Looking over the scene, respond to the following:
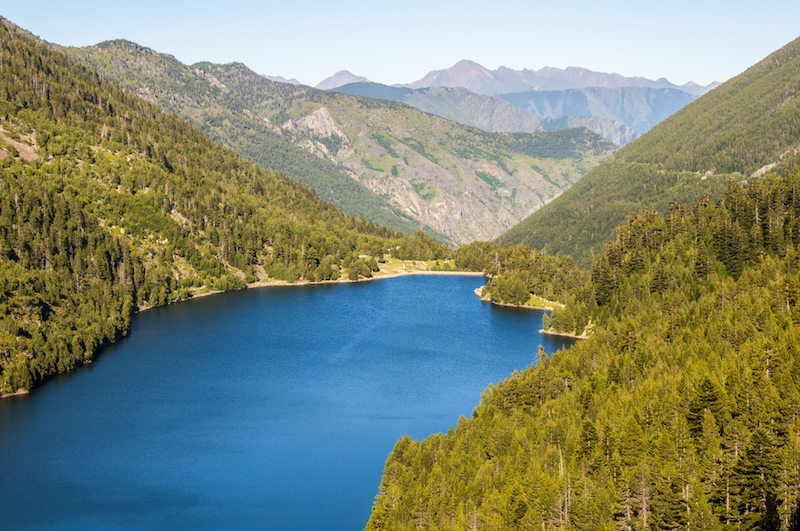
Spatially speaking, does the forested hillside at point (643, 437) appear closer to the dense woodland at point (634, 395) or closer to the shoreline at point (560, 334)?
the dense woodland at point (634, 395)

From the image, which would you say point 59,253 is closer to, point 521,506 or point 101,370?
point 101,370

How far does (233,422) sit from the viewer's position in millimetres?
125812

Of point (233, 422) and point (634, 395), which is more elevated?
point (634, 395)

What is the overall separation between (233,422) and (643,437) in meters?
70.2

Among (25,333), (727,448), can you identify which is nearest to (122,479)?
(25,333)

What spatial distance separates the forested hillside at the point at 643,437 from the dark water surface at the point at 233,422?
15269 mm

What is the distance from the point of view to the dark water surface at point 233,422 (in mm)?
95688

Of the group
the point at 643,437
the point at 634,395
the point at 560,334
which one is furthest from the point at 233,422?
the point at 560,334

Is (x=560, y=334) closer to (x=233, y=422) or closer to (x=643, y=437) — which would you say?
(x=233, y=422)

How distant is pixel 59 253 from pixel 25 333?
45269 mm

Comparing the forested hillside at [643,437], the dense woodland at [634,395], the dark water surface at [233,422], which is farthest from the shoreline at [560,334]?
the forested hillside at [643,437]

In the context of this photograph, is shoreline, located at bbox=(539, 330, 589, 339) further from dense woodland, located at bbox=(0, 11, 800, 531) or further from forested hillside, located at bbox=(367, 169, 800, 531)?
forested hillside, located at bbox=(367, 169, 800, 531)

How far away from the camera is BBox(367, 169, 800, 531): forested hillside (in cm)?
7369

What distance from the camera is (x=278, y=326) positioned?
645ft
